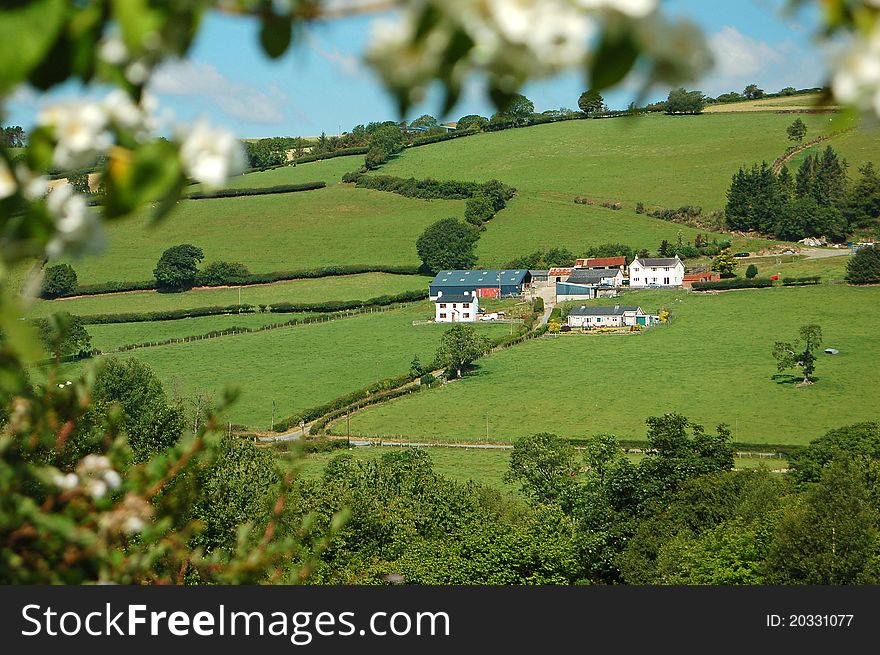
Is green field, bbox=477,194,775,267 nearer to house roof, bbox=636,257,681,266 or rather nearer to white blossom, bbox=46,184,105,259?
house roof, bbox=636,257,681,266

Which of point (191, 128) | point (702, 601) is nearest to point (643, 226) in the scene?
point (702, 601)

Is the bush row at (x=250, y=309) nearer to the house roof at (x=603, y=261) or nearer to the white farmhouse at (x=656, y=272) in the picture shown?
the house roof at (x=603, y=261)

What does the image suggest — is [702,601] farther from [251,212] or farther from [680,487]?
[251,212]

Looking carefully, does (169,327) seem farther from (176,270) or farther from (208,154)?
(208,154)

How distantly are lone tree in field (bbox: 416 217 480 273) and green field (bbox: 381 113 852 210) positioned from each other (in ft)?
28.0

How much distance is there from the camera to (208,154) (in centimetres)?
212

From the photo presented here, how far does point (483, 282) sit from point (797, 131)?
6088 cm

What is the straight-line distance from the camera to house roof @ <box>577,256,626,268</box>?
373 feet

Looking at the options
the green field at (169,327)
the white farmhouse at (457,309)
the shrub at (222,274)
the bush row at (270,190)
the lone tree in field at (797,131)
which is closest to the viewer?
the green field at (169,327)

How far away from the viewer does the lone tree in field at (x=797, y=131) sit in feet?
466

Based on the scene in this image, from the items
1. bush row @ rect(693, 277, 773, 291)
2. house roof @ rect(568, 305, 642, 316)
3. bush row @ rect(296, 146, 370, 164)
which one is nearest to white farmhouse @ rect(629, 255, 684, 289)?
bush row @ rect(693, 277, 773, 291)

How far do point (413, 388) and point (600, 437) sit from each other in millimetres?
26057

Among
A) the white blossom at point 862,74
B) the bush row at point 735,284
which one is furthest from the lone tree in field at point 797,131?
the white blossom at point 862,74

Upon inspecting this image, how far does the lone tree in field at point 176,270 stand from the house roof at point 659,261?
1916 inches
